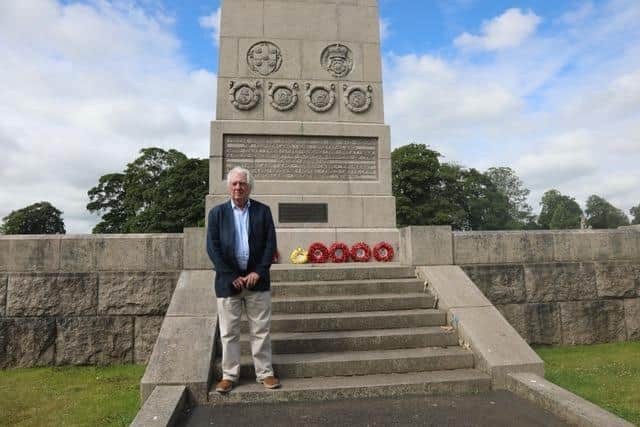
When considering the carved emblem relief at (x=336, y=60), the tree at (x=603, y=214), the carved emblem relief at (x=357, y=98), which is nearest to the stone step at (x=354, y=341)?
the carved emblem relief at (x=357, y=98)

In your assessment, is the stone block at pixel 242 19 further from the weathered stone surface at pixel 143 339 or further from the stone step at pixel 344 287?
the weathered stone surface at pixel 143 339

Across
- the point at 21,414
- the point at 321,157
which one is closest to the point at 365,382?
the point at 21,414

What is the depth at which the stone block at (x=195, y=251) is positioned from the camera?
589 centimetres

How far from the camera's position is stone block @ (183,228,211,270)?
5.89m

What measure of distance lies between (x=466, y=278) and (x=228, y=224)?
345 centimetres

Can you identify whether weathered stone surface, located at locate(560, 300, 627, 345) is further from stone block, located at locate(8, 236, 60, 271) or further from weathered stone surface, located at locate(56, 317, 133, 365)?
stone block, located at locate(8, 236, 60, 271)

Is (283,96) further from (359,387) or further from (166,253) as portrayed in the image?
(359,387)

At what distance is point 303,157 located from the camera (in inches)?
350

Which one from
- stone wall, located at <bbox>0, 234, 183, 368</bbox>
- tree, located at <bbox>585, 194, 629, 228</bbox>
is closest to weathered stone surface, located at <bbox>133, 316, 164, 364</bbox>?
stone wall, located at <bbox>0, 234, 183, 368</bbox>

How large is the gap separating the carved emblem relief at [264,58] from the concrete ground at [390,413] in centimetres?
687

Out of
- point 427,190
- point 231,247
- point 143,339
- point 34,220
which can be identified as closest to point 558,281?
point 231,247

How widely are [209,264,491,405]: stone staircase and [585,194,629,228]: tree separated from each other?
7840 cm

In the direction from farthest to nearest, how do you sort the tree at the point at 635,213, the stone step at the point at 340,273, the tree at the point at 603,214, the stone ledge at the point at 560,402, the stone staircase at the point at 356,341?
the tree at the point at 635,213, the tree at the point at 603,214, the stone step at the point at 340,273, the stone staircase at the point at 356,341, the stone ledge at the point at 560,402

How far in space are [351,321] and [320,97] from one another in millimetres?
5316
